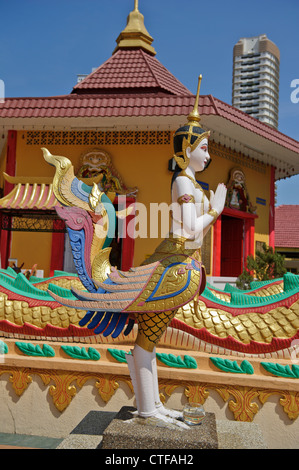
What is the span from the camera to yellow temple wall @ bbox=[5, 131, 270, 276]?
355 inches

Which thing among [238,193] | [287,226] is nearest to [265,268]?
[238,193]

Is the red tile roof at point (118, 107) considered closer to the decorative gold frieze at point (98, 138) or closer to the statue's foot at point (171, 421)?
the decorative gold frieze at point (98, 138)

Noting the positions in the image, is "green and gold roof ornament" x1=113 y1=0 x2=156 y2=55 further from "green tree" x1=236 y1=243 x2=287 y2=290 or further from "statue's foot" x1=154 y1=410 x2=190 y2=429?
→ "statue's foot" x1=154 y1=410 x2=190 y2=429

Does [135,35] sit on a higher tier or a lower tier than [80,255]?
higher

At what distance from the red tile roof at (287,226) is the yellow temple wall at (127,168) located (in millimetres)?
7722

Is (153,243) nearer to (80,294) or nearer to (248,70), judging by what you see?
(80,294)

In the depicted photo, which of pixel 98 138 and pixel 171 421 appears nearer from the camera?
pixel 171 421

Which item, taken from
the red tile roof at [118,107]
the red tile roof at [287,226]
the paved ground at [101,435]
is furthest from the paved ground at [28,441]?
the red tile roof at [287,226]

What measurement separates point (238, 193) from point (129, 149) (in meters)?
2.91

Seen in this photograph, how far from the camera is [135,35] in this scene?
1114 centimetres

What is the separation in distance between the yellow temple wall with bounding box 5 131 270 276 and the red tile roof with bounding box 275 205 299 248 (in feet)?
25.3

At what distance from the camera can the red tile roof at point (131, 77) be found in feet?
31.5

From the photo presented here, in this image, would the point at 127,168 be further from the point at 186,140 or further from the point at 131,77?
the point at 186,140
